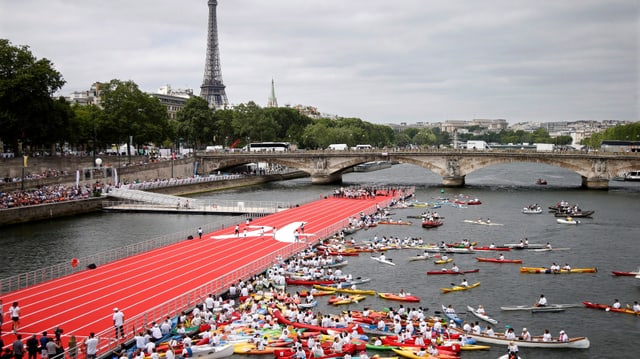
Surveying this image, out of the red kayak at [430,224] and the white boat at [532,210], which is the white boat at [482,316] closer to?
the red kayak at [430,224]

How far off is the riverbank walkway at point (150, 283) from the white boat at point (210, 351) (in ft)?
11.4

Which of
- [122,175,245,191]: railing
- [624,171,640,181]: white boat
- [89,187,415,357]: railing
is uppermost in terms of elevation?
[122,175,245,191]: railing

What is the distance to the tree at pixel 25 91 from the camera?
267 ft

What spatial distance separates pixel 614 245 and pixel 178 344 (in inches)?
1787

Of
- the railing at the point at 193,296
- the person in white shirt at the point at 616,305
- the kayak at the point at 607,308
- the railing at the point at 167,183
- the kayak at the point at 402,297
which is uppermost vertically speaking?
the railing at the point at 167,183

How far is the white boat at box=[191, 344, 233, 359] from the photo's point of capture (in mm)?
27656

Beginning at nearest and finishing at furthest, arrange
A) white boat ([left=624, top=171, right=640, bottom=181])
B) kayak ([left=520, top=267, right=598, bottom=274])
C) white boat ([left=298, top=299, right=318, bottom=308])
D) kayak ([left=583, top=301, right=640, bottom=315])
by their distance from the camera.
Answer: white boat ([left=298, top=299, right=318, bottom=308]) < kayak ([left=583, top=301, right=640, bottom=315]) < kayak ([left=520, top=267, right=598, bottom=274]) < white boat ([left=624, top=171, right=640, bottom=181])

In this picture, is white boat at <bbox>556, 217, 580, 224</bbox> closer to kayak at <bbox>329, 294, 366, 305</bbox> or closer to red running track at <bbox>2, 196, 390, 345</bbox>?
red running track at <bbox>2, 196, 390, 345</bbox>

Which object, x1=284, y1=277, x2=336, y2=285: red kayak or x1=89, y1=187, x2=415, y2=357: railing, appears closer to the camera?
x1=89, y1=187, x2=415, y2=357: railing

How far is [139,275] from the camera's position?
40281mm

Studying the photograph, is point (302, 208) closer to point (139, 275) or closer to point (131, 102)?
point (139, 275)

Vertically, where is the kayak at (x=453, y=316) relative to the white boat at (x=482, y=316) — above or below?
above

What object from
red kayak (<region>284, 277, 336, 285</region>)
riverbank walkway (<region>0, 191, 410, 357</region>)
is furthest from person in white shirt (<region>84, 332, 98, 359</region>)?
red kayak (<region>284, 277, 336, 285</region>)

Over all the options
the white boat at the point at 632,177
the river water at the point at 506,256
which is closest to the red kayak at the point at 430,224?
the river water at the point at 506,256
